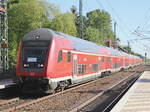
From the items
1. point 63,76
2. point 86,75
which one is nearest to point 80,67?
point 86,75

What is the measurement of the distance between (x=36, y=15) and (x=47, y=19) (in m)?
5.02

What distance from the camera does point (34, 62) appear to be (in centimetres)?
1477

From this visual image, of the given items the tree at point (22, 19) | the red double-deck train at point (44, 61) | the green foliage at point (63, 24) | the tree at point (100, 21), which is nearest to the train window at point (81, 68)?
the red double-deck train at point (44, 61)

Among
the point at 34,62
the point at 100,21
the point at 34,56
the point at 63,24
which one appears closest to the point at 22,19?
the point at 63,24

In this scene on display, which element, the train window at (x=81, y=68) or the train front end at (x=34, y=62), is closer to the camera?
the train front end at (x=34, y=62)

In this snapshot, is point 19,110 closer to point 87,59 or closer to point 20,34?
point 87,59

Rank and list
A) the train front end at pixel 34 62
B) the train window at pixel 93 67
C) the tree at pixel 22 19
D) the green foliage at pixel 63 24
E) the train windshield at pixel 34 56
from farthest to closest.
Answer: the green foliage at pixel 63 24 → the tree at pixel 22 19 → the train window at pixel 93 67 → the train windshield at pixel 34 56 → the train front end at pixel 34 62

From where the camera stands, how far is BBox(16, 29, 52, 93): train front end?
14547mm

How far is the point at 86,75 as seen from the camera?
2142cm

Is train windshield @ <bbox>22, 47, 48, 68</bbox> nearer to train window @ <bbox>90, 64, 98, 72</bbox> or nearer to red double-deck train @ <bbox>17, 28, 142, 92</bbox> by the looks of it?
red double-deck train @ <bbox>17, 28, 142, 92</bbox>

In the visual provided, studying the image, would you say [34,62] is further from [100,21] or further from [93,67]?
Result: [100,21]

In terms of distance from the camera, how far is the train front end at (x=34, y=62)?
14547 millimetres

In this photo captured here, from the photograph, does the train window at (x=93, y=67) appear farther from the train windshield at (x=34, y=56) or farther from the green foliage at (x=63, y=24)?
the green foliage at (x=63, y=24)

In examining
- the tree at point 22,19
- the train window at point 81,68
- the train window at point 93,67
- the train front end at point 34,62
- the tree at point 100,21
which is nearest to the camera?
the train front end at point 34,62
